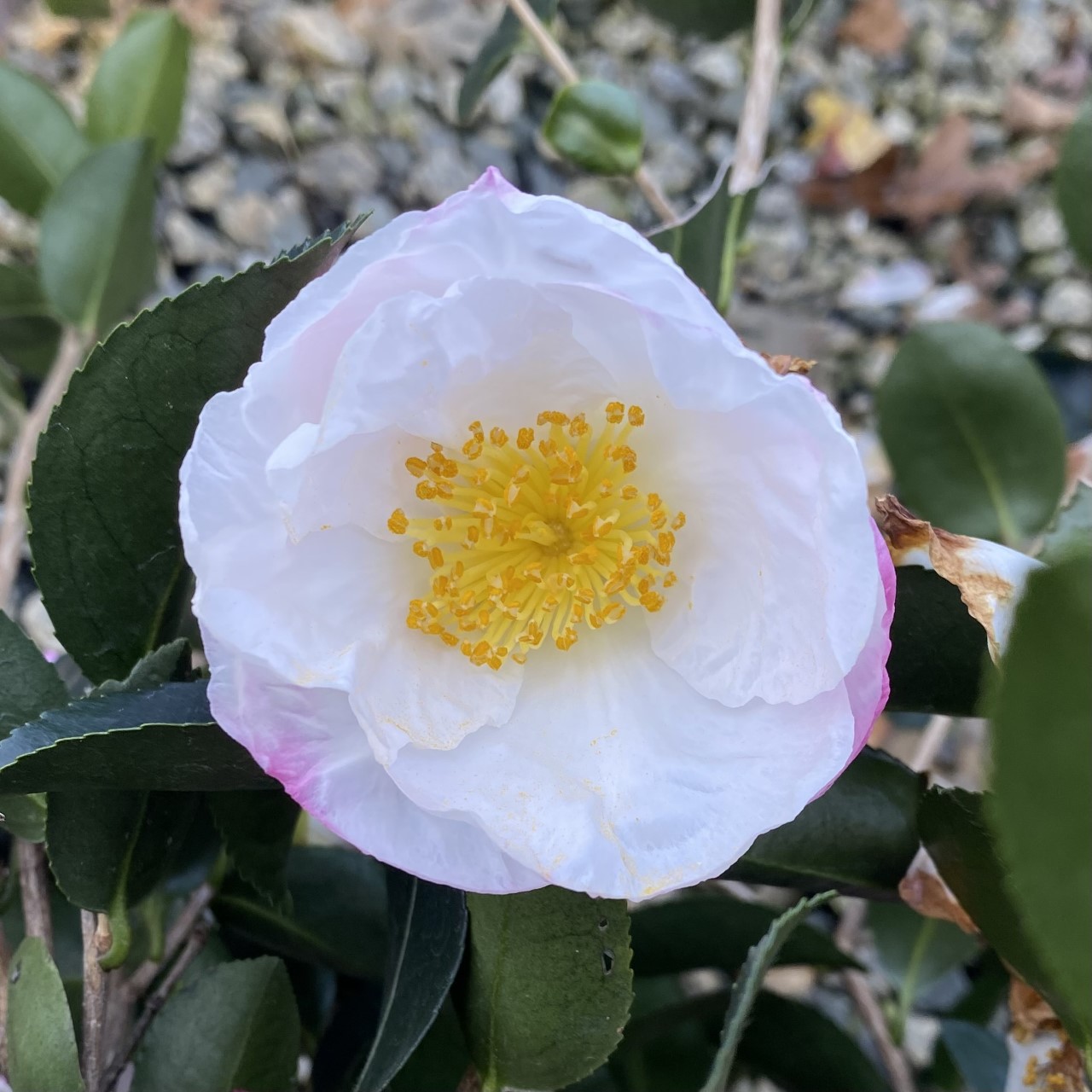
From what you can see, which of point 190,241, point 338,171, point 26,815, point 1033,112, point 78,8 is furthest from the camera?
point 1033,112

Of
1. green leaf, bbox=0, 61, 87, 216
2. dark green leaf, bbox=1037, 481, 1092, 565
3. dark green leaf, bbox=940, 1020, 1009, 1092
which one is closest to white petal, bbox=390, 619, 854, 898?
dark green leaf, bbox=1037, 481, 1092, 565

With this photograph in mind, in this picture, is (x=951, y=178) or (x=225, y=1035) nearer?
(x=225, y=1035)

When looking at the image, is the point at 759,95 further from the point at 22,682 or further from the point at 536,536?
the point at 22,682

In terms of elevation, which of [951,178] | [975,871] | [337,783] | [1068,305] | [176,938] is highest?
[337,783]

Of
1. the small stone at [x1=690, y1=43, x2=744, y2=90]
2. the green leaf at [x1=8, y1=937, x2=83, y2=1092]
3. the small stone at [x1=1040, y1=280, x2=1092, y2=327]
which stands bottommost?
the small stone at [x1=1040, y1=280, x2=1092, y2=327]

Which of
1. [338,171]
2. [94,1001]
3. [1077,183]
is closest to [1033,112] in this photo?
[338,171]

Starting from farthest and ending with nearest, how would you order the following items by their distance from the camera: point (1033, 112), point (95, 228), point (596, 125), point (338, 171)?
point (1033, 112)
point (338, 171)
point (95, 228)
point (596, 125)

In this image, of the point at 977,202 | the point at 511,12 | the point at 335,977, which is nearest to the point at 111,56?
A: the point at 511,12

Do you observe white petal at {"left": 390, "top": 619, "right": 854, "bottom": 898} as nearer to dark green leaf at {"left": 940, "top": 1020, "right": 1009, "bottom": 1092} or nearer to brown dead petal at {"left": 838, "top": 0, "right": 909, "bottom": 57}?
dark green leaf at {"left": 940, "top": 1020, "right": 1009, "bottom": 1092}
